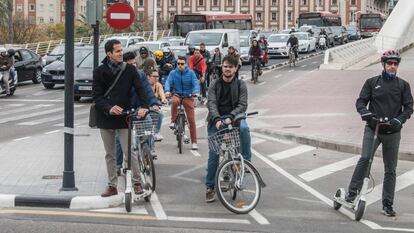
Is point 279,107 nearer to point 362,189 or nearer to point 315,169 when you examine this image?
point 315,169

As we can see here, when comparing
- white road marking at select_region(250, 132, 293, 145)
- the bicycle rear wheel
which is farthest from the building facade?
the bicycle rear wheel

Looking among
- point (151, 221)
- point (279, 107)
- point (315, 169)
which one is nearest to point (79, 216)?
point (151, 221)

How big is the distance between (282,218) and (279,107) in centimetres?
1257

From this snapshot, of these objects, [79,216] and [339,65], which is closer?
[79,216]

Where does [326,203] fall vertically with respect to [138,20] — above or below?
below

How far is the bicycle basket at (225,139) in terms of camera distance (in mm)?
8695

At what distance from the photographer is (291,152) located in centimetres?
1370

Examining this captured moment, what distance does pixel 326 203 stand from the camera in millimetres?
9297

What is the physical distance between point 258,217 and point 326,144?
19.5ft

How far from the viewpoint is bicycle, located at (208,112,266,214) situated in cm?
862

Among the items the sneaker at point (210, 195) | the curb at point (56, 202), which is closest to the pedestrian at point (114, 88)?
the curb at point (56, 202)

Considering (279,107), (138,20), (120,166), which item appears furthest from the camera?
(138,20)

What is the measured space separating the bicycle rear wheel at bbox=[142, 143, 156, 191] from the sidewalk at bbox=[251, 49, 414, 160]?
206 inches

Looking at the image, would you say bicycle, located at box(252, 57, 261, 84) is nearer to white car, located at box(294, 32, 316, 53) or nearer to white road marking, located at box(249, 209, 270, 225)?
white road marking, located at box(249, 209, 270, 225)
